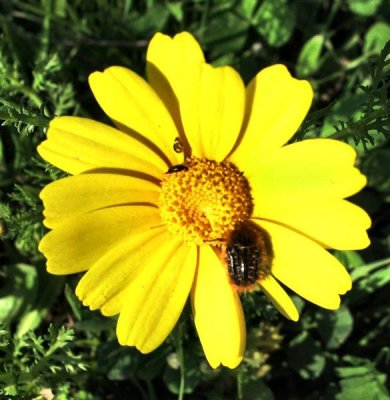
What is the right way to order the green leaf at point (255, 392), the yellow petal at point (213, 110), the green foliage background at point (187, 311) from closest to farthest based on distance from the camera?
the yellow petal at point (213, 110), the green foliage background at point (187, 311), the green leaf at point (255, 392)

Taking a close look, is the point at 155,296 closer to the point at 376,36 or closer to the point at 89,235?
the point at 89,235

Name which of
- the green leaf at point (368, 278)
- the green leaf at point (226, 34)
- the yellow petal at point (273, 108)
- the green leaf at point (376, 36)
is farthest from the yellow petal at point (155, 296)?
the green leaf at point (376, 36)

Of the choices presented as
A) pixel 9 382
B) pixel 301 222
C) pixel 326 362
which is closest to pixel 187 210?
pixel 301 222

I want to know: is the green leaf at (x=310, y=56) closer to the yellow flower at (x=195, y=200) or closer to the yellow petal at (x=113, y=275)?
the yellow flower at (x=195, y=200)

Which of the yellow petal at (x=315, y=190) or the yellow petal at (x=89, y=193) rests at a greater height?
the yellow petal at (x=315, y=190)

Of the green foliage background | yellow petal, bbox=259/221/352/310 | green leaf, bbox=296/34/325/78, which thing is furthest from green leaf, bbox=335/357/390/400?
green leaf, bbox=296/34/325/78

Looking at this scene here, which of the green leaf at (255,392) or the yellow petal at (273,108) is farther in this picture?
the green leaf at (255,392)

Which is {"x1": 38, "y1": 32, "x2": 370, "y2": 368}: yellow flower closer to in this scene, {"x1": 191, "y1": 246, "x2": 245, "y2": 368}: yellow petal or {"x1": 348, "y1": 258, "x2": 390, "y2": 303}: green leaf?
{"x1": 191, "y1": 246, "x2": 245, "y2": 368}: yellow petal
